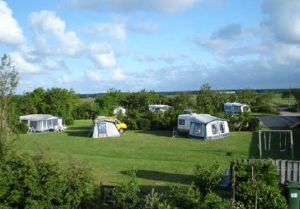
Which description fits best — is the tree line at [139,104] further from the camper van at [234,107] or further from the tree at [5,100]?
the tree at [5,100]

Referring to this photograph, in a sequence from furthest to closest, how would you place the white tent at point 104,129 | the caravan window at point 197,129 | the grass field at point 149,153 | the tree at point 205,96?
the tree at point 205,96, the white tent at point 104,129, the caravan window at point 197,129, the grass field at point 149,153

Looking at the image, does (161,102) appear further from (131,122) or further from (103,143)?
(103,143)

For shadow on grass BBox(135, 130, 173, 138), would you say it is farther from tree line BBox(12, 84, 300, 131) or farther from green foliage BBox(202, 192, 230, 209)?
green foliage BBox(202, 192, 230, 209)

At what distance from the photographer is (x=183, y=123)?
31.5 m

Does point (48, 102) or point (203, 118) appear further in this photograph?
point (48, 102)

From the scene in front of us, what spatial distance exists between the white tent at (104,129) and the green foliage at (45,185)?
20.1m

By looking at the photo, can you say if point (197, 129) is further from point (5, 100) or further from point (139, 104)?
point (139, 104)

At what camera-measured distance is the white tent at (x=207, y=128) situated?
28.7m

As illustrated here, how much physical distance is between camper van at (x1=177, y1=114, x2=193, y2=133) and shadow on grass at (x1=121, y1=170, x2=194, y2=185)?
15.0 metres

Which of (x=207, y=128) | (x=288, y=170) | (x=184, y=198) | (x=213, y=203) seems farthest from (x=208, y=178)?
(x=207, y=128)

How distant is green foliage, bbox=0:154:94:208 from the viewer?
9711 millimetres

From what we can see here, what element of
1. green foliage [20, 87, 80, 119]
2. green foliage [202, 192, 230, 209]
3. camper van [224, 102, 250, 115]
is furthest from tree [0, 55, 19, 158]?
camper van [224, 102, 250, 115]

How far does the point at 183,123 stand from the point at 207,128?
3238 mm

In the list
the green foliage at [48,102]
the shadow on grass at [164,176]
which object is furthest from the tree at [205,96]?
the shadow on grass at [164,176]
